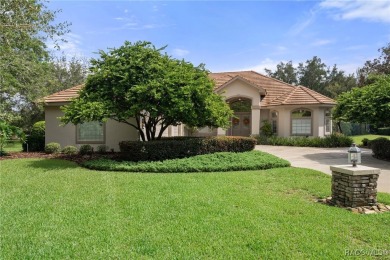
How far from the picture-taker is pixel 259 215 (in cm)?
600

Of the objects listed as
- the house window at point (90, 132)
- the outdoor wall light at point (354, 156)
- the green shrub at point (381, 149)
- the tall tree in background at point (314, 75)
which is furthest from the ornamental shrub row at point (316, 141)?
the tall tree in background at point (314, 75)

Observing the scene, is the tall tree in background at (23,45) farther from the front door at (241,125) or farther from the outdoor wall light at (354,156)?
the front door at (241,125)

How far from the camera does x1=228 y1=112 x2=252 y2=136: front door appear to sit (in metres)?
26.8

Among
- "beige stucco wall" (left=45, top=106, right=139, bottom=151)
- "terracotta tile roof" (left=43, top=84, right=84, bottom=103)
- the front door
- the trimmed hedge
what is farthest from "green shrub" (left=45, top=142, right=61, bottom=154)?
the front door

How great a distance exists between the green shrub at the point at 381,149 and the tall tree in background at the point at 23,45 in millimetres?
16724

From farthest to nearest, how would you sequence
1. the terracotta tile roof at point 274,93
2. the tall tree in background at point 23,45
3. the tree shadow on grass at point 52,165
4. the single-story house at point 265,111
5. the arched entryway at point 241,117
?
the arched entryway at point 241,117 → the terracotta tile roof at point 274,93 → the single-story house at point 265,111 → the tall tree in background at point 23,45 → the tree shadow on grass at point 52,165

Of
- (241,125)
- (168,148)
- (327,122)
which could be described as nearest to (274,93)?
(241,125)

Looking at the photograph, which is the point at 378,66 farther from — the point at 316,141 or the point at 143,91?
the point at 143,91

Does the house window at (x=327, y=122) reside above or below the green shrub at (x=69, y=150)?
above

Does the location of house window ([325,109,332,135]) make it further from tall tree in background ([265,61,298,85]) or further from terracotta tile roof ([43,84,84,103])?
tall tree in background ([265,61,298,85])

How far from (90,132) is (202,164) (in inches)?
365

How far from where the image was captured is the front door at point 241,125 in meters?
26.8

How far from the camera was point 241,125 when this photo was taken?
27109 millimetres

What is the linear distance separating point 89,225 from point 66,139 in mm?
14217
